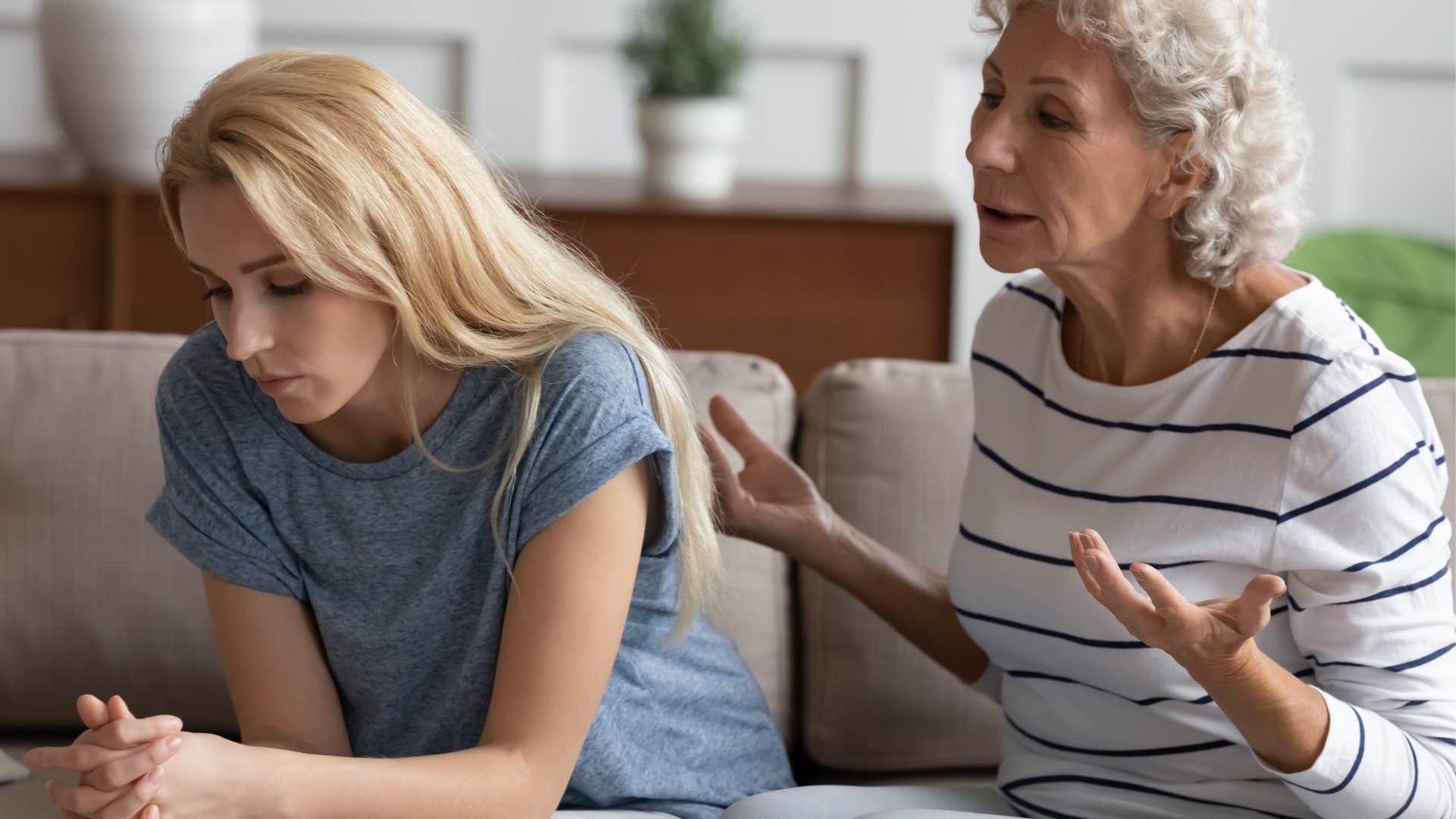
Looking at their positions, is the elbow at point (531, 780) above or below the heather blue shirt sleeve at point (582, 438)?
below

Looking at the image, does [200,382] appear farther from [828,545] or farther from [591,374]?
[828,545]

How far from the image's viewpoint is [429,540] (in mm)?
1279

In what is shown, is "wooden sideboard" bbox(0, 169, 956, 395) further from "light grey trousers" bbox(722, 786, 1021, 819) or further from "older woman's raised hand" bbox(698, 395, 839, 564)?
"light grey trousers" bbox(722, 786, 1021, 819)

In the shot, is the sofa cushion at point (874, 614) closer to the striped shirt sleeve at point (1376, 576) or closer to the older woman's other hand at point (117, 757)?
the striped shirt sleeve at point (1376, 576)

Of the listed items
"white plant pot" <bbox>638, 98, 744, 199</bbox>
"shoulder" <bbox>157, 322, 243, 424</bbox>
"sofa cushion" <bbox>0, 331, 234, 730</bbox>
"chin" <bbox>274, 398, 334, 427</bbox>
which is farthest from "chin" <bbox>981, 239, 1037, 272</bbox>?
"white plant pot" <bbox>638, 98, 744, 199</bbox>

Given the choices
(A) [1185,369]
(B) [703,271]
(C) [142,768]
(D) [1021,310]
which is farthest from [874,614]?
(B) [703,271]

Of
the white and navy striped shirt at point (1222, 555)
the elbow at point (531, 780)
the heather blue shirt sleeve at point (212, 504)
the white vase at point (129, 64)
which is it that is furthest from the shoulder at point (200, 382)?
the white vase at point (129, 64)

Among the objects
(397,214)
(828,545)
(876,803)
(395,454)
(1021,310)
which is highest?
(397,214)

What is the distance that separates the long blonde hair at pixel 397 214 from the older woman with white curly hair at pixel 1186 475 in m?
0.34

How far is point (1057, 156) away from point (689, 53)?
1528 mm

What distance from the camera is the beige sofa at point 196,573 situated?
159 cm

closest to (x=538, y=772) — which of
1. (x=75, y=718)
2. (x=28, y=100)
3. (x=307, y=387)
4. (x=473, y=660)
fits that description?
(x=473, y=660)

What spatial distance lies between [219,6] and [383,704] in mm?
1728

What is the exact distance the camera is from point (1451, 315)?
8.83 feet
